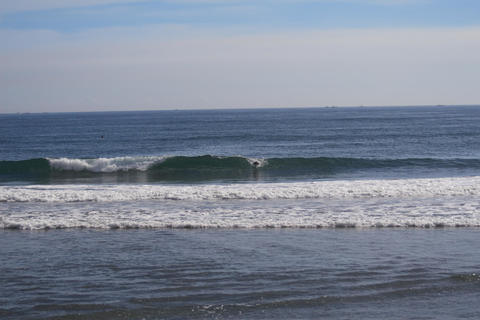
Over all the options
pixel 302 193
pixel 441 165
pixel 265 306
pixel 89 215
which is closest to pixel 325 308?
pixel 265 306

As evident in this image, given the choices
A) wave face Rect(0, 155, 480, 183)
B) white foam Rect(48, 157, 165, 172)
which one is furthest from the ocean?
white foam Rect(48, 157, 165, 172)

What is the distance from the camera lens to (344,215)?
15.9 m

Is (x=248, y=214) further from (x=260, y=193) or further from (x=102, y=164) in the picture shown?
(x=102, y=164)

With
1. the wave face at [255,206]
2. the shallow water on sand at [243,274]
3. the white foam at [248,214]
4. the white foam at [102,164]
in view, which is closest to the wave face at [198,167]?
the white foam at [102,164]

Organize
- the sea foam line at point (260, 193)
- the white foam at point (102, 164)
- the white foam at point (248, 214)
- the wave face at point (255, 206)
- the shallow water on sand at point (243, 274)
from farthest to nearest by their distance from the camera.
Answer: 1. the white foam at point (102, 164)
2. the sea foam line at point (260, 193)
3. the wave face at point (255, 206)
4. the white foam at point (248, 214)
5. the shallow water on sand at point (243, 274)

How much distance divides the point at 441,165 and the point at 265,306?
27.6m

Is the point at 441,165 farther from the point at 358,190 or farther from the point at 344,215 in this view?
the point at 344,215

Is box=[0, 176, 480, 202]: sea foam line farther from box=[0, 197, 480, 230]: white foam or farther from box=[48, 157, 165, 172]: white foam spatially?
box=[48, 157, 165, 172]: white foam

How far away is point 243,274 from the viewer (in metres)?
10.2

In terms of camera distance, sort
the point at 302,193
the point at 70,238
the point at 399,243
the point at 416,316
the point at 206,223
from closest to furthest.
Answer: the point at 416,316 → the point at 399,243 → the point at 70,238 → the point at 206,223 → the point at 302,193

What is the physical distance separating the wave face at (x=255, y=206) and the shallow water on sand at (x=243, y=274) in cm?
96

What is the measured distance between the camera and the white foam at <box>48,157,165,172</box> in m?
35.3

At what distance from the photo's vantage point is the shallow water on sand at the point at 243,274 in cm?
855

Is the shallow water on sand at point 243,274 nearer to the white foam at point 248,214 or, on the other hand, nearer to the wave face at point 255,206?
the white foam at point 248,214
